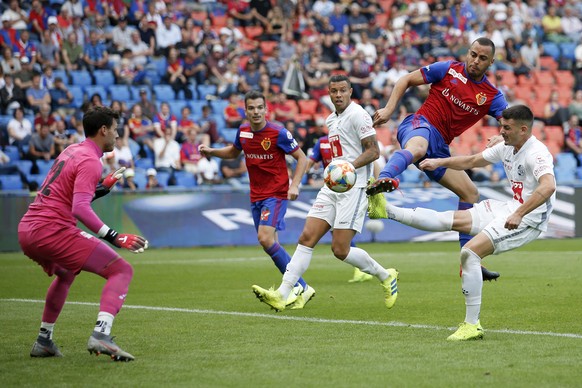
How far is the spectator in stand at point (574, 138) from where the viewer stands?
2811cm

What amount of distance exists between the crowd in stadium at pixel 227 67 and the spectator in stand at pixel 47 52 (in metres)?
0.03

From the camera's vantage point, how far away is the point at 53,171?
8.05 m

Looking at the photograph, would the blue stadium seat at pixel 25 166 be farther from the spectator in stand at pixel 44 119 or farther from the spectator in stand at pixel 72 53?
the spectator in stand at pixel 72 53

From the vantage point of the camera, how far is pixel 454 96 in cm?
1166

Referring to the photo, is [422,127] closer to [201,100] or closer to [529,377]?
[529,377]

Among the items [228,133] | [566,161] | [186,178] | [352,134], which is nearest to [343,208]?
[352,134]

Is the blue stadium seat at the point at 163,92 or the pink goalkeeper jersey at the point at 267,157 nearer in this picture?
the pink goalkeeper jersey at the point at 267,157

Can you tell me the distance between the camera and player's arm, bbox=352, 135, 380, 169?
11344 millimetres

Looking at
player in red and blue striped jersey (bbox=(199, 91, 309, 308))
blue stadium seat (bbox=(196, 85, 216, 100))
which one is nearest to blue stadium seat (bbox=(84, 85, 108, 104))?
blue stadium seat (bbox=(196, 85, 216, 100))

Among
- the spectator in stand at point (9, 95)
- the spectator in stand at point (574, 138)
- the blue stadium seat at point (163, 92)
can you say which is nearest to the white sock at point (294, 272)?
the spectator in stand at point (9, 95)

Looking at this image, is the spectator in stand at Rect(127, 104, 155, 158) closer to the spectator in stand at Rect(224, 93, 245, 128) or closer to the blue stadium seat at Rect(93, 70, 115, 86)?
the blue stadium seat at Rect(93, 70, 115, 86)

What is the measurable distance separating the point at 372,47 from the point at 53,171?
21.9 m

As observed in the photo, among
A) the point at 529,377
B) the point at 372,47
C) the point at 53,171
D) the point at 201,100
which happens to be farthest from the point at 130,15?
the point at 529,377

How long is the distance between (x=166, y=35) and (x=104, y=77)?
7.58ft
